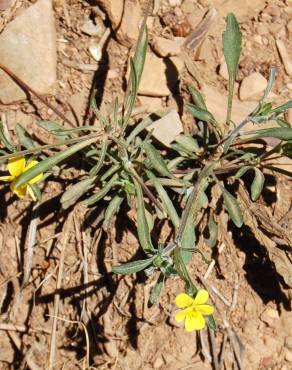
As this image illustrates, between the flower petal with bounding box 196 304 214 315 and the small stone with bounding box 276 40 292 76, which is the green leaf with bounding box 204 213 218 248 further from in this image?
the small stone with bounding box 276 40 292 76

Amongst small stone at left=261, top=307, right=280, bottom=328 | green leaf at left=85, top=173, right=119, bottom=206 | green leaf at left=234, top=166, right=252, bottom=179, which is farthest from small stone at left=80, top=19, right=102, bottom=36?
small stone at left=261, top=307, right=280, bottom=328

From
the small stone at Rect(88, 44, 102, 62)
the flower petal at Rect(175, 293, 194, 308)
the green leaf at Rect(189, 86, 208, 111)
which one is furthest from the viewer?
the small stone at Rect(88, 44, 102, 62)

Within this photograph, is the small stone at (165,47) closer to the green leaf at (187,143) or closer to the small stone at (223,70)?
the small stone at (223,70)

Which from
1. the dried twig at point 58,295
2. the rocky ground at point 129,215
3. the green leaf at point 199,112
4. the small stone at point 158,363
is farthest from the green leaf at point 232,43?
the small stone at point 158,363

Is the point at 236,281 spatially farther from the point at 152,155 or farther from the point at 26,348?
the point at 26,348

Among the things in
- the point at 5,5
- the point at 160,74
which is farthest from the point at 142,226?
the point at 5,5

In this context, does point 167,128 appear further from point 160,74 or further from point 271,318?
point 271,318
